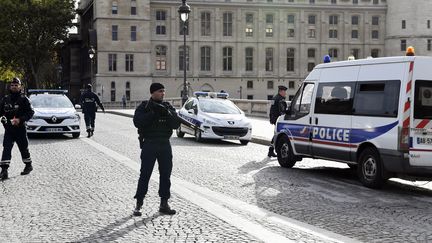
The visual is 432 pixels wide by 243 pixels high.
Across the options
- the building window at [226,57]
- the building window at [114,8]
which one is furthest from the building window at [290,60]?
the building window at [114,8]

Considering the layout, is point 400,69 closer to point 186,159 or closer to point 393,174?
point 393,174

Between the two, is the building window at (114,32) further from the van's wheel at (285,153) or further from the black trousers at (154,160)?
the black trousers at (154,160)

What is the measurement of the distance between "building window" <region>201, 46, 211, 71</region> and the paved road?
76.3 m

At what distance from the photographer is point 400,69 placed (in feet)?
35.3

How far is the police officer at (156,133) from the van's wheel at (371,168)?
168 inches

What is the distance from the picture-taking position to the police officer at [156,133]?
7934mm

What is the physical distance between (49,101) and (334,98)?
42.7 ft

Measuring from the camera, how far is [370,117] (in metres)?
11.3

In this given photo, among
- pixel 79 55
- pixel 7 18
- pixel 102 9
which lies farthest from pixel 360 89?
pixel 79 55

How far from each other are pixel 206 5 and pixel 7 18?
28272 mm

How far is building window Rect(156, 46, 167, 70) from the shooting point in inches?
3519

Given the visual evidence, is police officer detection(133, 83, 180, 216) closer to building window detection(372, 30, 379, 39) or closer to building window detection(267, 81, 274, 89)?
building window detection(267, 81, 274, 89)

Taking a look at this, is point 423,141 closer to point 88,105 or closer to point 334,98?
point 334,98

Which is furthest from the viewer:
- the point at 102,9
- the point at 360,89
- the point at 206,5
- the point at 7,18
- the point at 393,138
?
the point at 206,5
